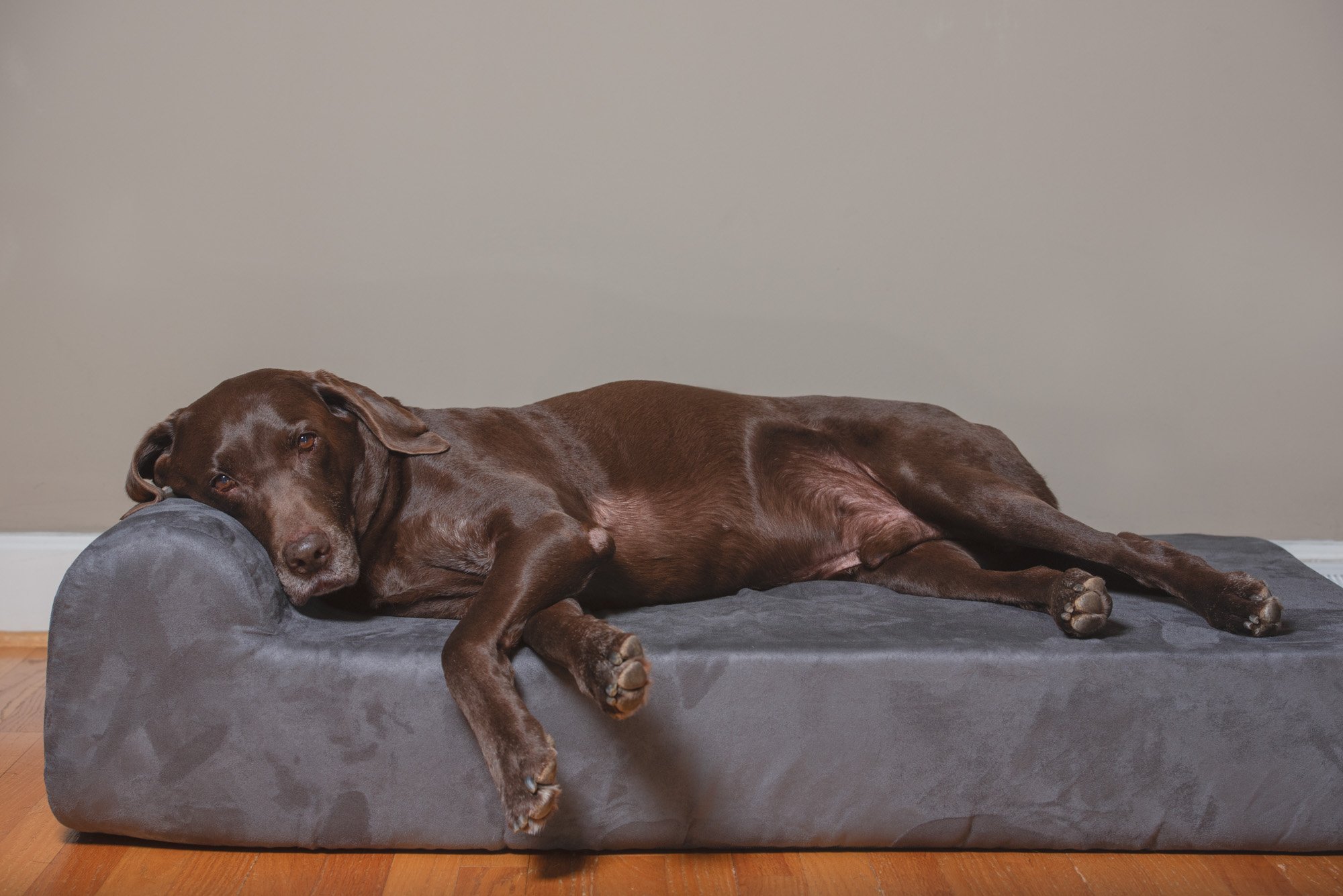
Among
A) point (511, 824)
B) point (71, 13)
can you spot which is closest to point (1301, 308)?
point (511, 824)

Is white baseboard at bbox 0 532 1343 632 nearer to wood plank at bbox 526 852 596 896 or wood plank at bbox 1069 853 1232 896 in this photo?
wood plank at bbox 1069 853 1232 896

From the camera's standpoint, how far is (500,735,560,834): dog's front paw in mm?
1657

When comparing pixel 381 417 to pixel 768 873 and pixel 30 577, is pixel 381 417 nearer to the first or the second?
pixel 768 873

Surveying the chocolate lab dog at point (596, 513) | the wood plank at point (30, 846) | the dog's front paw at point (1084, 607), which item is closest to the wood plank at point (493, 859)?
the chocolate lab dog at point (596, 513)

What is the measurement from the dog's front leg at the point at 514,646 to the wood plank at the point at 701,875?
16.6 inches

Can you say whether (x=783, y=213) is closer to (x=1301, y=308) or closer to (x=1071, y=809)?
(x=1301, y=308)

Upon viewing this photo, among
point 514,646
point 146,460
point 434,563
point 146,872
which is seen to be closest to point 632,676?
point 514,646

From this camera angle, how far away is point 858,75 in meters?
3.39

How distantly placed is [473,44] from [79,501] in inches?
85.2

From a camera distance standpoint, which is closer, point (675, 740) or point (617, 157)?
A: point (675, 740)

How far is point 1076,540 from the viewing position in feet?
7.81

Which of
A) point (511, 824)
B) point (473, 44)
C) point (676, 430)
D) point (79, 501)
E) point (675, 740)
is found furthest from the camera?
point (79, 501)

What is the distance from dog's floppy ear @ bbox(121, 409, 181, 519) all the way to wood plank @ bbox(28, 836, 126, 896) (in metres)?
0.70

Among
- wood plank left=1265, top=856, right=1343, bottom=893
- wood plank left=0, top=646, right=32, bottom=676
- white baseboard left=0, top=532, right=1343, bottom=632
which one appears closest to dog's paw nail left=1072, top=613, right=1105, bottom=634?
wood plank left=1265, top=856, right=1343, bottom=893
